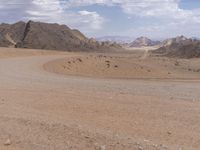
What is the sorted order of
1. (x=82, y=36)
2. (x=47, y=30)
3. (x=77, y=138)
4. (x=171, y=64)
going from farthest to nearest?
(x=82, y=36) < (x=47, y=30) < (x=171, y=64) < (x=77, y=138)

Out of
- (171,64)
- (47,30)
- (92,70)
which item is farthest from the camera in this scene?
(47,30)

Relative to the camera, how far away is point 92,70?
34844mm

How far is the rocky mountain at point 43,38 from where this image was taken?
95562 millimetres

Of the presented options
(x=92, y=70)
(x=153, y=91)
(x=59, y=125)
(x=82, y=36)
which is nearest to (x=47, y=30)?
(x=82, y=36)

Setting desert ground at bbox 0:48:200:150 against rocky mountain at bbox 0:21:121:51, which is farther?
rocky mountain at bbox 0:21:121:51

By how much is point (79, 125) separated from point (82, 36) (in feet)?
364

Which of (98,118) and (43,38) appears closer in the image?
(98,118)

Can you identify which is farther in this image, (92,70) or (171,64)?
(171,64)

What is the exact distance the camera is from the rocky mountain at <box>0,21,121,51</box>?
314 ft

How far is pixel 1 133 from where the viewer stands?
9891 millimetres

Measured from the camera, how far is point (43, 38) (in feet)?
322

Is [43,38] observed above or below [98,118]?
above

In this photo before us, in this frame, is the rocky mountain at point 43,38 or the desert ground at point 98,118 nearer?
the desert ground at point 98,118

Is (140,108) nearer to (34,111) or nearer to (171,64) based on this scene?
(34,111)
